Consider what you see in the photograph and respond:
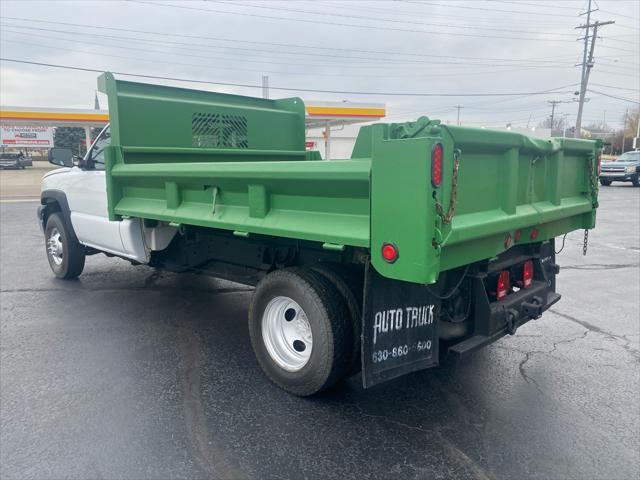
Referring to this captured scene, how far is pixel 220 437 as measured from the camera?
3174 mm

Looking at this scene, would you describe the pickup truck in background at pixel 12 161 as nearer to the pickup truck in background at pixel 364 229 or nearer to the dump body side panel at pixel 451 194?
→ the pickup truck in background at pixel 364 229

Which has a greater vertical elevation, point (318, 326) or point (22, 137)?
point (22, 137)

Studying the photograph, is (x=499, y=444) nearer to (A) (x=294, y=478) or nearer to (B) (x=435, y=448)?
(B) (x=435, y=448)

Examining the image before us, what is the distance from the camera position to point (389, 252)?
2.72m

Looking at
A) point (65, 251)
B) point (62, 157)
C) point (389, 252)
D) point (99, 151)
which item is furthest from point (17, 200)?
point (389, 252)

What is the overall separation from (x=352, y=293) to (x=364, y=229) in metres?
0.70

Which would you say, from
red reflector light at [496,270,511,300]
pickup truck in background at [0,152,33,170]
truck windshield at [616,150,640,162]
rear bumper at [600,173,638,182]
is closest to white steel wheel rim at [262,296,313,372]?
red reflector light at [496,270,511,300]

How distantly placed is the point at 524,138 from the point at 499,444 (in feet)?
6.07

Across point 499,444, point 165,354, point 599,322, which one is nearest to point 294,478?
point 499,444

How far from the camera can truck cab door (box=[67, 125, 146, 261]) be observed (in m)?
5.03

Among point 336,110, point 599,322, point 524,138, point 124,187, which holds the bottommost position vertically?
point 599,322

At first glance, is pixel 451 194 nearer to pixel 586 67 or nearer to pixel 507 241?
pixel 507 241

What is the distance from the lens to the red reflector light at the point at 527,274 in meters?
4.04

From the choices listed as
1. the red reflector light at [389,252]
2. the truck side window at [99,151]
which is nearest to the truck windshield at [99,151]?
the truck side window at [99,151]
